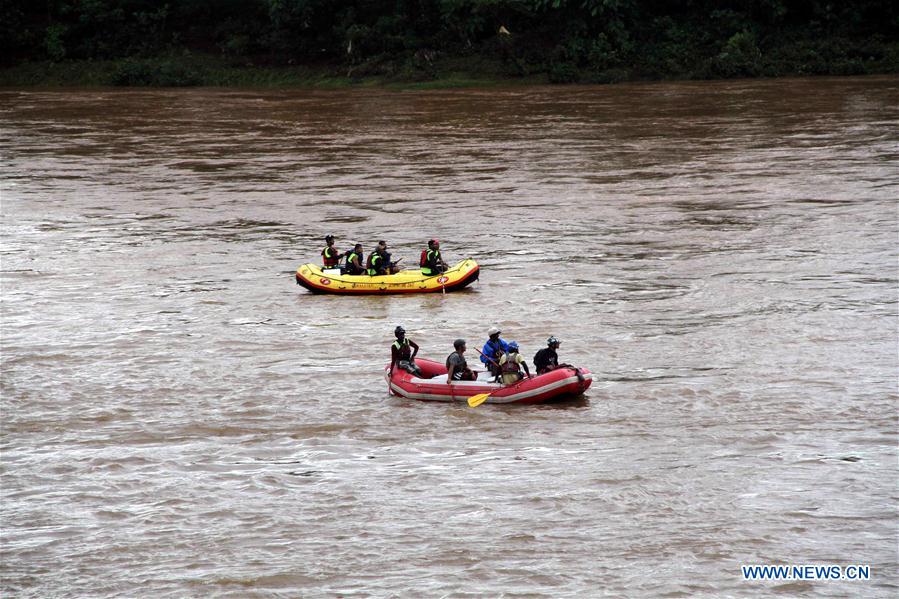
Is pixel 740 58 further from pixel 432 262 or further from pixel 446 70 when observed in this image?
pixel 432 262

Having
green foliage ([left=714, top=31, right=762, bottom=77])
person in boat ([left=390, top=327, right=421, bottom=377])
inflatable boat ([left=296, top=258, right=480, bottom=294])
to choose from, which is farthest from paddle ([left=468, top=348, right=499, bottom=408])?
green foliage ([left=714, top=31, right=762, bottom=77])

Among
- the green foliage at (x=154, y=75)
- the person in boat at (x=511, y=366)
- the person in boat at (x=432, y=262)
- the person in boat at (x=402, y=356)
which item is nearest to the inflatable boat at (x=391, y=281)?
the person in boat at (x=432, y=262)

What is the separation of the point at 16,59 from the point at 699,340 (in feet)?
181

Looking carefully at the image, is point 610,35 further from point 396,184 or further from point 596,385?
point 596,385

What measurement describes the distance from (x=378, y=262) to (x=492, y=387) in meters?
7.22

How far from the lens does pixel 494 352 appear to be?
17.2 meters

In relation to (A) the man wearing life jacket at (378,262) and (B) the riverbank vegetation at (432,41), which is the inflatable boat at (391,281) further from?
(B) the riverbank vegetation at (432,41)

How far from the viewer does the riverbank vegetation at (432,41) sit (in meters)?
55.0

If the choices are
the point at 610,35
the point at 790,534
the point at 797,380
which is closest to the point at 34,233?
the point at 797,380

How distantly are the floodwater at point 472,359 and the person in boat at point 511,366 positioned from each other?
0.49m

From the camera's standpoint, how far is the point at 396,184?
116 ft

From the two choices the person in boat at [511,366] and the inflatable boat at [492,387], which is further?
the person in boat at [511,366]

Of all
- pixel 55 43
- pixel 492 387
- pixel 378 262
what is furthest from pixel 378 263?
pixel 55 43

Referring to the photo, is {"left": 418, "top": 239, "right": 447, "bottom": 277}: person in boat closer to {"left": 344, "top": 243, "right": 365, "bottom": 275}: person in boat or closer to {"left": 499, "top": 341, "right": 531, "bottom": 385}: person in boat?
{"left": 344, "top": 243, "right": 365, "bottom": 275}: person in boat
